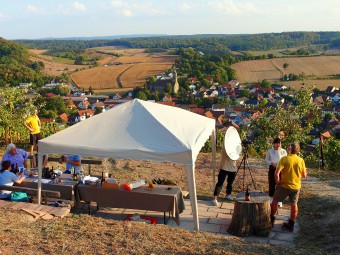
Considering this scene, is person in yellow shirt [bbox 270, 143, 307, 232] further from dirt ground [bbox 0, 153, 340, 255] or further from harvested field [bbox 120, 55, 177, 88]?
harvested field [bbox 120, 55, 177, 88]

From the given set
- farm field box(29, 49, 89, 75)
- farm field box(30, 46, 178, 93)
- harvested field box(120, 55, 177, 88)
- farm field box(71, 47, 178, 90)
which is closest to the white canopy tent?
farm field box(30, 46, 178, 93)

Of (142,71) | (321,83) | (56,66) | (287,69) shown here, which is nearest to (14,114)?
(321,83)

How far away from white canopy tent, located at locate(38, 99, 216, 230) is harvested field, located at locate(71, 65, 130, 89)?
7436 cm

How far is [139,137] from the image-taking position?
604cm

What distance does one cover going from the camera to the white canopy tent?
5.69m

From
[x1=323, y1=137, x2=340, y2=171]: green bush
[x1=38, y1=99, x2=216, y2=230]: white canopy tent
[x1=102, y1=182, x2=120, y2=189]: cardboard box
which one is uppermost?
[x1=38, y1=99, x2=216, y2=230]: white canopy tent

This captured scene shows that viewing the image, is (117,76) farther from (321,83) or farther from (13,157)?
(13,157)

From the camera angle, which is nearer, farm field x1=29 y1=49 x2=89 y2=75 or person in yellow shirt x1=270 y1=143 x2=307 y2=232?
person in yellow shirt x1=270 y1=143 x2=307 y2=232

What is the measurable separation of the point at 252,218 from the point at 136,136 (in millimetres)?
2185

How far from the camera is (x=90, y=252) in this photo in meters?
4.50

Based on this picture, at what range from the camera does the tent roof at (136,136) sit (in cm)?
571

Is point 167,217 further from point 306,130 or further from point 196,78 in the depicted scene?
point 196,78

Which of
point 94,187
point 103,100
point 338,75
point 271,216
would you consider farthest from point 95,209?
point 338,75

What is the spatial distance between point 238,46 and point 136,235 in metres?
168
